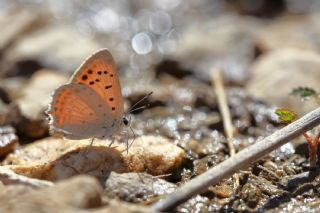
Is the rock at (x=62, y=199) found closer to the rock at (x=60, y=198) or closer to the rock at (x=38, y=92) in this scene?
the rock at (x=60, y=198)

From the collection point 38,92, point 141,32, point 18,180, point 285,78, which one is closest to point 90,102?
point 18,180

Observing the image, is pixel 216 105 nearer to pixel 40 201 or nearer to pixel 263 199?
pixel 263 199

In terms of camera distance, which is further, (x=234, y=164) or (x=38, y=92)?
(x=38, y=92)

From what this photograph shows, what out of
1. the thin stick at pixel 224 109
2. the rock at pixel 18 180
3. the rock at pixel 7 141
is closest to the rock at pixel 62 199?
the rock at pixel 18 180

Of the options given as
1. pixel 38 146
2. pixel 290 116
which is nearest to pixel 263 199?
pixel 290 116

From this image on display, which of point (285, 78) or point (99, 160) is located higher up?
point (99, 160)

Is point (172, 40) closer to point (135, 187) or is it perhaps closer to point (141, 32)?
point (141, 32)

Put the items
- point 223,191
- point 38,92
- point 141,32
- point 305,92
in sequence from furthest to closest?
1. point 141,32
2. point 38,92
3. point 305,92
4. point 223,191
